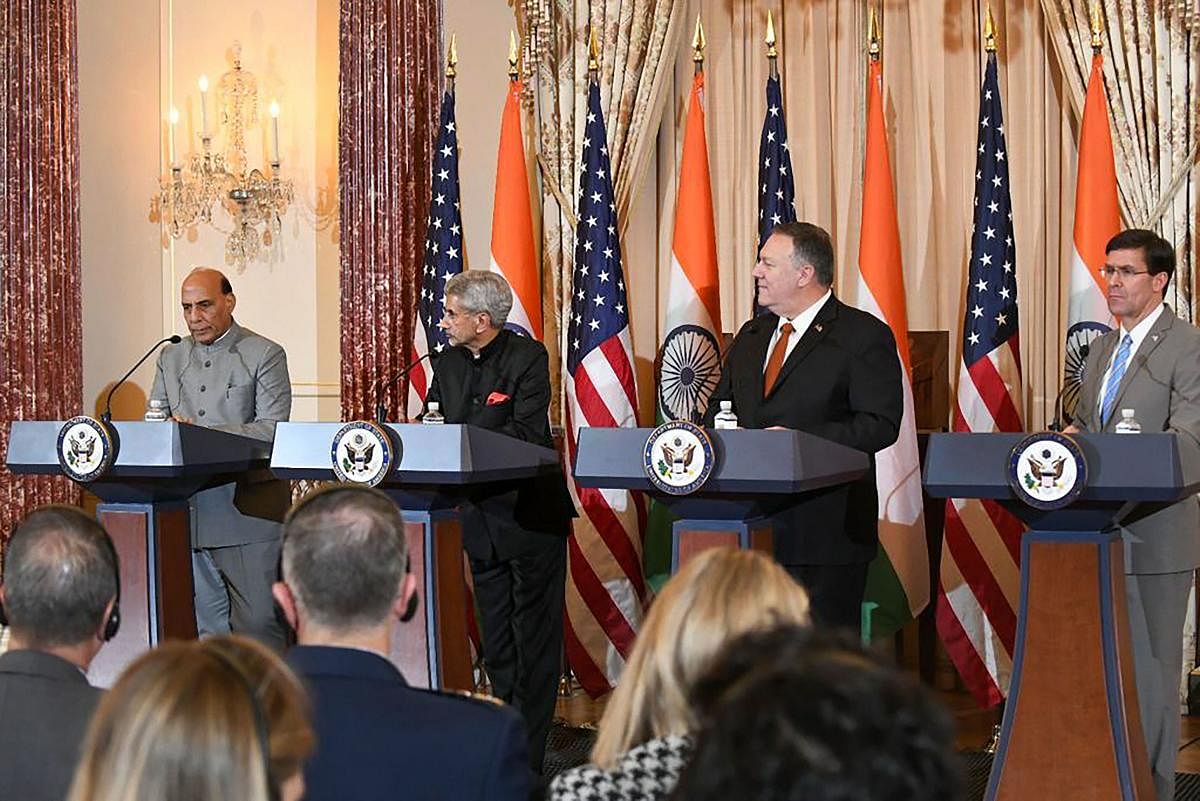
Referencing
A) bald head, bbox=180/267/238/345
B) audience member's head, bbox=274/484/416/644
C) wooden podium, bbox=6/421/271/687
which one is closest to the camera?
audience member's head, bbox=274/484/416/644

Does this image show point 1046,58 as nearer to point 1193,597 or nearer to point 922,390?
point 922,390

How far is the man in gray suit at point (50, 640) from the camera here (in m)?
2.02

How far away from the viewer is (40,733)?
2.03 m

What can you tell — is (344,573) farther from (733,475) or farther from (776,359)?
(776,359)

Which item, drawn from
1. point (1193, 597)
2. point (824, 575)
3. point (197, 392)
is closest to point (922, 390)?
point (1193, 597)

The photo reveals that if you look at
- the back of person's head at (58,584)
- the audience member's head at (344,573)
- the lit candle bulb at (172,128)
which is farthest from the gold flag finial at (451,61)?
the audience member's head at (344,573)

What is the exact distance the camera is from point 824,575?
166 inches

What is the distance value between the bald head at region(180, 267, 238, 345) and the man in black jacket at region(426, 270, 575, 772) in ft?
3.10

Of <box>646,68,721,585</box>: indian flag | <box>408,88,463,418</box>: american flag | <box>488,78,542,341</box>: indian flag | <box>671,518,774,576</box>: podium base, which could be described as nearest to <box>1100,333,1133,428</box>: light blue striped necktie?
<box>671,518,774,576</box>: podium base

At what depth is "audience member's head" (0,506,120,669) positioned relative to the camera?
7.48ft

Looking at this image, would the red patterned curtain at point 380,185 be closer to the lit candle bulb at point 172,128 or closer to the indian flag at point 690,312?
the lit candle bulb at point 172,128

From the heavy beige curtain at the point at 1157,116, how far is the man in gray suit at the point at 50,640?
14.9 ft

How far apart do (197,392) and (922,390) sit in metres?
2.95

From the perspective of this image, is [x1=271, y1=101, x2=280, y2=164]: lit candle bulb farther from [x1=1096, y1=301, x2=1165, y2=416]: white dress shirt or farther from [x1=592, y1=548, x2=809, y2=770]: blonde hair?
[x1=592, y1=548, x2=809, y2=770]: blonde hair
